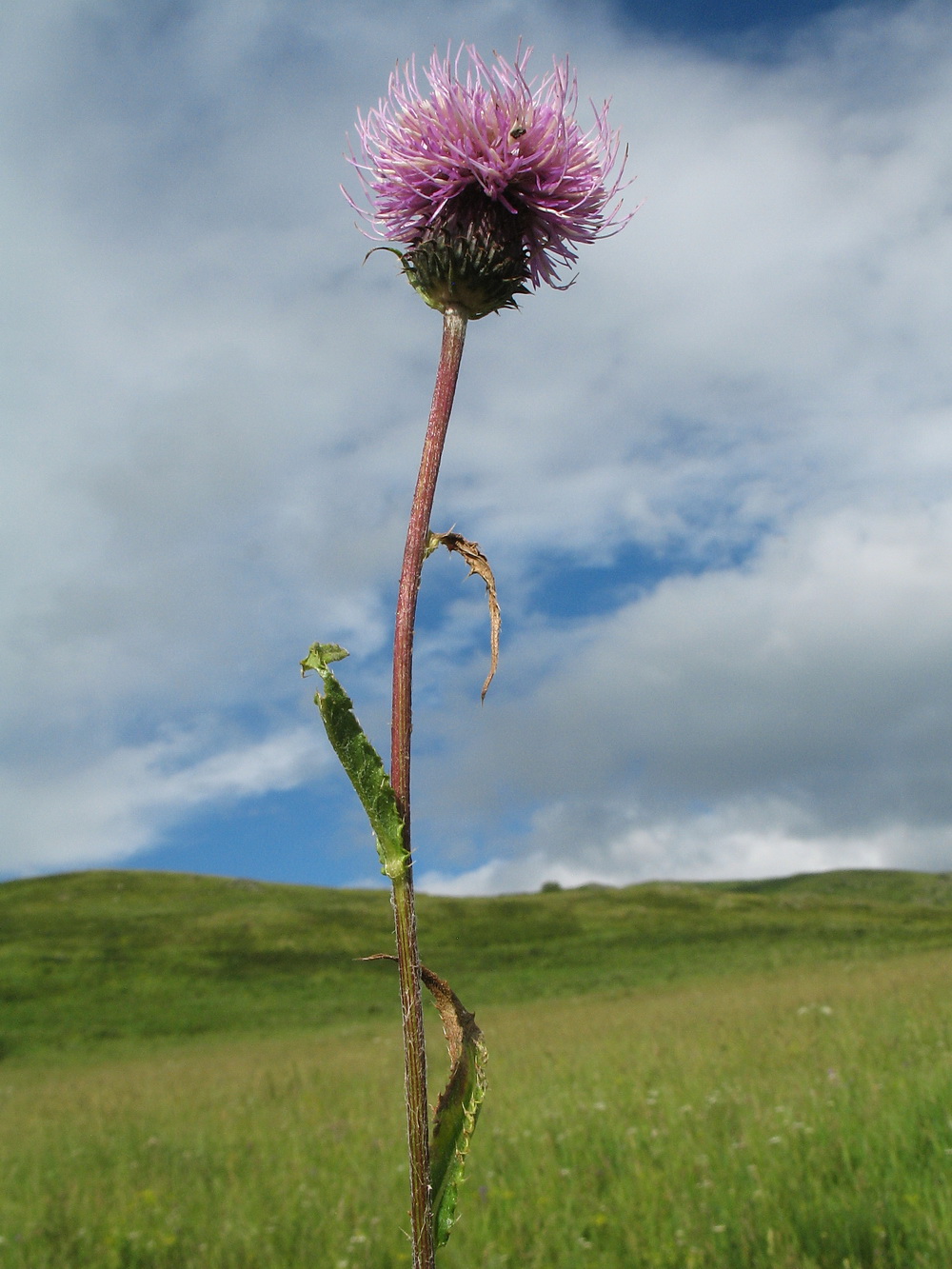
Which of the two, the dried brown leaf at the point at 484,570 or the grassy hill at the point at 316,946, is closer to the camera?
the dried brown leaf at the point at 484,570

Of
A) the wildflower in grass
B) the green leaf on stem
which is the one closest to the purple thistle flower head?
the wildflower in grass

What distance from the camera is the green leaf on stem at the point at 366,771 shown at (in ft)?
4.05

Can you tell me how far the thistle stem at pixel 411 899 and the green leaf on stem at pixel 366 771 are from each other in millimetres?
13

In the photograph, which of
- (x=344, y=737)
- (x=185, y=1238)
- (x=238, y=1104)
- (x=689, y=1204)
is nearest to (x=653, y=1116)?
(x=689, y=1204)

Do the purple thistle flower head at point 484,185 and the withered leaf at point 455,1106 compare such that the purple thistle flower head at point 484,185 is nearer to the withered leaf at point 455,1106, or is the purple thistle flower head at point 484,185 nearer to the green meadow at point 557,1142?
the withered leaf at point 455,1106

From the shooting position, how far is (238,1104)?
13531 mm

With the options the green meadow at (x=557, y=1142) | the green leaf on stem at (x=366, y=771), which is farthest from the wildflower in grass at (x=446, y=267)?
the green meadow at (x=557, y=1142)

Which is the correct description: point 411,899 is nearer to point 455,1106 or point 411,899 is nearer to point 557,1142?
point 455,1106

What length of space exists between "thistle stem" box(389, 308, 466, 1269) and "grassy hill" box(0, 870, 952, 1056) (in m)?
35.4

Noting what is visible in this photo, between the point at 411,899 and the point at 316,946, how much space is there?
5785cm

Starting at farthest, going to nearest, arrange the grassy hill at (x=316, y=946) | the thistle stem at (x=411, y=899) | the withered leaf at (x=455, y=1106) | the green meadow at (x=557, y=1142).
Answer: the grassy hill at (x=316, y=946) → the green meadow at (x=557, y=1142) → the withered leaf at (x=455, y=1106) → the thistle stem at (x=411, y=899)

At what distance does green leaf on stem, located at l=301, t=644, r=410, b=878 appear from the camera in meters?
1.23

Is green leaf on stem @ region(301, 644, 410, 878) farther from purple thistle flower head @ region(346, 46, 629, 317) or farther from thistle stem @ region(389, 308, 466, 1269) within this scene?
purple thistle flower head @ region(346, 46, 629, 317)

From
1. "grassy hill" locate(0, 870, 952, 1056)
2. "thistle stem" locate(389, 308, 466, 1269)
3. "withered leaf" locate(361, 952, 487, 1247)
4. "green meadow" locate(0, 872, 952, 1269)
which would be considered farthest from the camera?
"grassy hill" locate(0, 870, 952, 1056)
